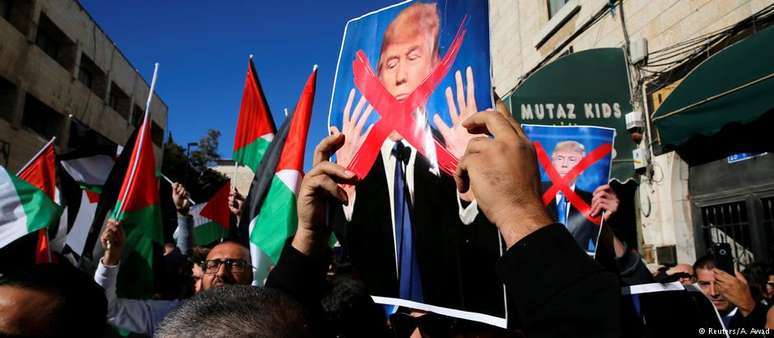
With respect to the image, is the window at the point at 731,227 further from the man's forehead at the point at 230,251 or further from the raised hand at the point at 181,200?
the raised hand at the point at 181,200

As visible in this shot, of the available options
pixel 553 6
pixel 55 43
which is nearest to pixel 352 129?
pixel 553 6

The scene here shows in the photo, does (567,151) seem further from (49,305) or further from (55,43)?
(55,43)

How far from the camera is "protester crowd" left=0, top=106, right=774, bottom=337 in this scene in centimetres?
85

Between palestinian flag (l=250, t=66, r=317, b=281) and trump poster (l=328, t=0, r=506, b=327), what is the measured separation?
40.6 inches

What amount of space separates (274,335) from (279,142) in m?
2.69

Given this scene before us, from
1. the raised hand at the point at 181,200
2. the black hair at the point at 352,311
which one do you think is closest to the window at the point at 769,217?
the black hair at the point at 352,311

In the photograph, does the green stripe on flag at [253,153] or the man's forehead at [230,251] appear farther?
the green stripe on flag at [253,153]

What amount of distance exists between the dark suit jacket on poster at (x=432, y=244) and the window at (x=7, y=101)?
16.3 m

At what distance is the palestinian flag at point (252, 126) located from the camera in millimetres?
3883

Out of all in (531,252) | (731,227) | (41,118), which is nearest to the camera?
(531,252)

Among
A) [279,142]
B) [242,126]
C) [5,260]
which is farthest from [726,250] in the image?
[5,260]

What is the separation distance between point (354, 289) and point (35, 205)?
274 cm

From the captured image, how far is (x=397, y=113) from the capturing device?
1859 mm

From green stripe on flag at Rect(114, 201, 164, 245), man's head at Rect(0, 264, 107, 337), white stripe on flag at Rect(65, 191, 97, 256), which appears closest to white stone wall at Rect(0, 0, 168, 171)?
white stripe on flag at Rect(65, 191, 97, 256)
